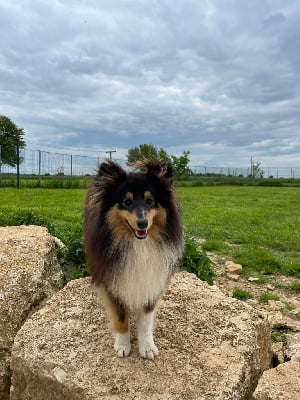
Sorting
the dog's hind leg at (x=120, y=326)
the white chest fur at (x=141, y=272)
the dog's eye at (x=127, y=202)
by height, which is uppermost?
the dog's eye at (x=127, y=202)

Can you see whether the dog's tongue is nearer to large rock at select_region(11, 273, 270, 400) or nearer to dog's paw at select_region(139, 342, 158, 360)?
dog's paw at select_region(139, 342, 158, 360)

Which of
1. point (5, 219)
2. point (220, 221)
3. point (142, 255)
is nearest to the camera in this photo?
point (142, 255)

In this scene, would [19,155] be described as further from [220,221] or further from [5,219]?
[5,219]

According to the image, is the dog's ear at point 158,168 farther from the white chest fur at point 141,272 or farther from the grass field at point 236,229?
the grass field at point 236,229

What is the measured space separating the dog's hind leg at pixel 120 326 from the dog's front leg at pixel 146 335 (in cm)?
11

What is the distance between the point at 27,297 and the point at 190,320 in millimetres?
1650

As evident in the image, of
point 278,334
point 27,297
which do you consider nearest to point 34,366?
point 27,297

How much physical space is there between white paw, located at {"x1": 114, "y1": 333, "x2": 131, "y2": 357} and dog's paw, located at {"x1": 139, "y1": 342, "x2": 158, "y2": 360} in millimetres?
108

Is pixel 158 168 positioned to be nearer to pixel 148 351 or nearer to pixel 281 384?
pixel 148 351

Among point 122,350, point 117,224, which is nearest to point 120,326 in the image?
point 122,350

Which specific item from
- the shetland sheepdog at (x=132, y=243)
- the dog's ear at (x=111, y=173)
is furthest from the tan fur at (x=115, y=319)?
the dog's ear at (x=111, y=173)

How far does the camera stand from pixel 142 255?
3.40 m

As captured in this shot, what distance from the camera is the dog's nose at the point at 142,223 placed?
3.07 metres

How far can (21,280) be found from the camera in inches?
168
